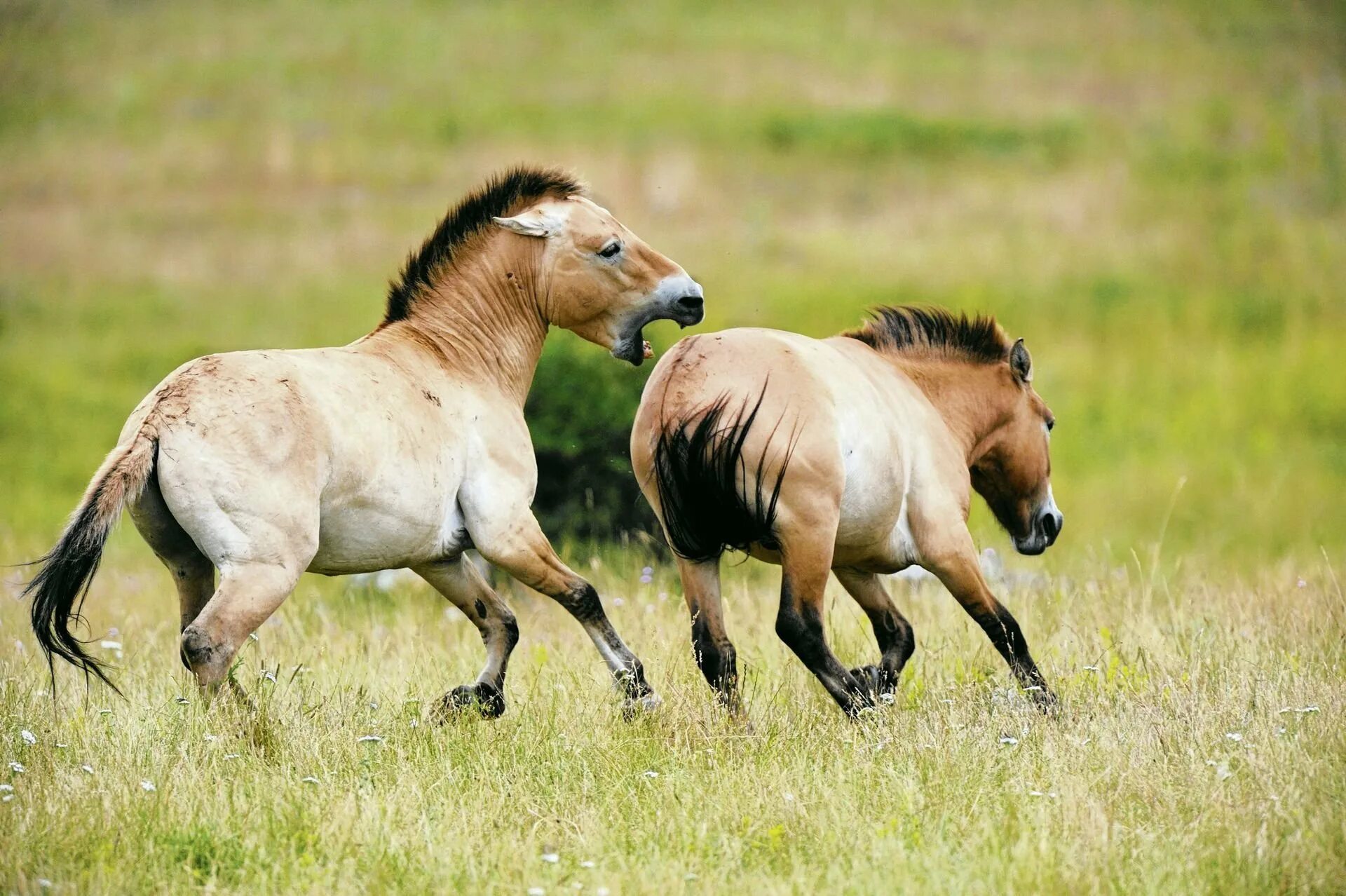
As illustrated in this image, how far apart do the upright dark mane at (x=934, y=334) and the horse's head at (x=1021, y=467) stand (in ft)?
0.39

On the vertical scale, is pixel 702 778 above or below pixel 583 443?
above

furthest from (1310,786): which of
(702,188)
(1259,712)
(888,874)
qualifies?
(702,188)

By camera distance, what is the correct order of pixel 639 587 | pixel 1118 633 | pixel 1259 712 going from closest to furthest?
pixel 1259 712 < pixel 1118 633 < pixel 639 587

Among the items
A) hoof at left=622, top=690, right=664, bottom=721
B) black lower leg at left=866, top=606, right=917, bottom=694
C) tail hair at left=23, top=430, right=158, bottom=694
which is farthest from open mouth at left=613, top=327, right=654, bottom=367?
tail hair at left=23, top=430, right=158, bottom=694

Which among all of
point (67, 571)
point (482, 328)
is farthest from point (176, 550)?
point (482, 328)

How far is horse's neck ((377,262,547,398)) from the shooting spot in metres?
6.19

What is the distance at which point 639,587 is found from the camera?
897cm

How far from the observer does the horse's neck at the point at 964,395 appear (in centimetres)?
683

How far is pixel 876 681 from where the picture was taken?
645 centimetres

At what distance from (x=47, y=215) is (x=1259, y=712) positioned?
84.8ft

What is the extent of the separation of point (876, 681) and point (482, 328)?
2381 millimetres

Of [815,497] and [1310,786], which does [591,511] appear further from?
[1310,786]

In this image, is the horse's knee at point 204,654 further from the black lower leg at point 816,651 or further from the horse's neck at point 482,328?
the black lower leg at point 816,651

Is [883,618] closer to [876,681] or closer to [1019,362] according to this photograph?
[876,681]
